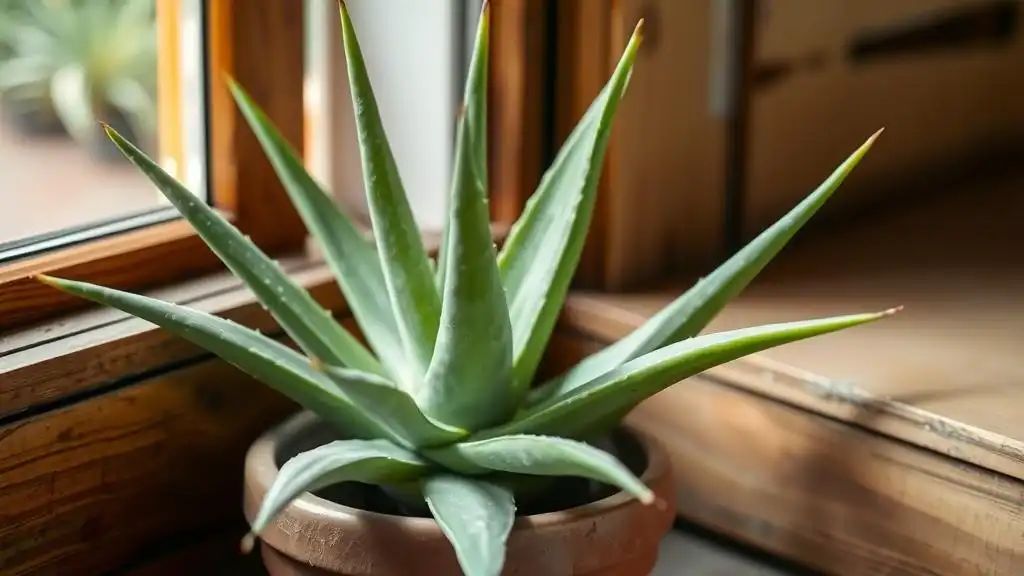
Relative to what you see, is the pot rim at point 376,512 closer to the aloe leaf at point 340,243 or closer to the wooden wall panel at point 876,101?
the aloe leaf at point 340,243

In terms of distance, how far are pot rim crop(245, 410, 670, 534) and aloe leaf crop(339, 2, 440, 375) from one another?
0.10m

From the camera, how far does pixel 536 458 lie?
0.67 metres

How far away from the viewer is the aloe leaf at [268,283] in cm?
73

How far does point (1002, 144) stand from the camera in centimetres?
154

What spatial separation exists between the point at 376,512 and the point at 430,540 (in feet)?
0.27

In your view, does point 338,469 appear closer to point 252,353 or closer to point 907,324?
point 252,353

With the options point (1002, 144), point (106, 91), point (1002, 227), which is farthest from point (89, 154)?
point (1002, 144)

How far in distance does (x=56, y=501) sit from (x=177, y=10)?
37 cm

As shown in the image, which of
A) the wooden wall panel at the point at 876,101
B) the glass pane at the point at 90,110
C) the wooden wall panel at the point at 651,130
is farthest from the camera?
the wooden wall panel at the point at 876,101

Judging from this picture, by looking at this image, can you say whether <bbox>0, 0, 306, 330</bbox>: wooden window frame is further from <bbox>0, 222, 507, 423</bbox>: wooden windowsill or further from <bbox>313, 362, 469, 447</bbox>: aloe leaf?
<bbox>313, 362, 469, 447</bbox>: aloe leaf

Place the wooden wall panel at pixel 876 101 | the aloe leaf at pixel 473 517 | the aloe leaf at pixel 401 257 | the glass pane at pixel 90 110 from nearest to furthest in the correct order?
the aloe leaf at pixel 473 517, the aloe leaf at pixel 401 257, the glass pane at pixel 90 110, the wooden wall panel at pixel 876 101

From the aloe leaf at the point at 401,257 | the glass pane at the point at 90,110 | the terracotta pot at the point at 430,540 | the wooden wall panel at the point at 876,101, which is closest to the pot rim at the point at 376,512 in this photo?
the terracotta pot at the point at 430,540

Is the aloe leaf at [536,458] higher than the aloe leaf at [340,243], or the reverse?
the aloe leaf at [340,243]

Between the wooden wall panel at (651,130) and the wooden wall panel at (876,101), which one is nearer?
the wooden wall panel at (651,130)
